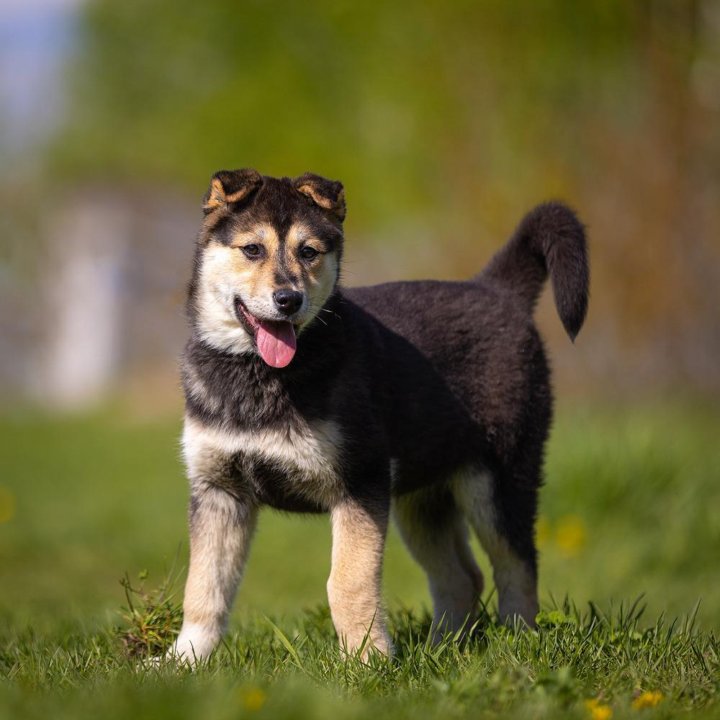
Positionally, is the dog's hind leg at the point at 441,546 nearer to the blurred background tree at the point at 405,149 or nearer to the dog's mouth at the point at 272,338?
the dog's mouth at the point at 272,338

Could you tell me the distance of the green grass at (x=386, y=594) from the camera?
3.45m

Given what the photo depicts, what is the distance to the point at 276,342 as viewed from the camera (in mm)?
4492

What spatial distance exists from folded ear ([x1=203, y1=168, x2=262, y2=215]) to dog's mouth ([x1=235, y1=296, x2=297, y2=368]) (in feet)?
1.41

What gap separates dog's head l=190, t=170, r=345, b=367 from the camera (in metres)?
4.47

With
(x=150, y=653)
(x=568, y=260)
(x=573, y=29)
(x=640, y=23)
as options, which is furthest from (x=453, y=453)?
(x=573, y=29)

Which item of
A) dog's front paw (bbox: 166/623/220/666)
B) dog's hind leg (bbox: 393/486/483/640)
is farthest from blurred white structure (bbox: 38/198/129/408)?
dog's front paw (bbox: 166/623/220/666)

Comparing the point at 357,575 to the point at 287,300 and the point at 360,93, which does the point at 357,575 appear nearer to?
the point at 287,300

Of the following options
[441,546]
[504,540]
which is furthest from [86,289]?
[504,540]

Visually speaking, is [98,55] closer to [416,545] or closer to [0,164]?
[0,164]

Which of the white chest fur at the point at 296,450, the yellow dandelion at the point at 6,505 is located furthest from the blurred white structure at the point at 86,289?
the white chest fur at the point at 296,450

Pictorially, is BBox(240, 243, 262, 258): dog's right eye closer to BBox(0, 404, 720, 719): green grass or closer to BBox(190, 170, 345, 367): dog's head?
BBox(190, 170, 345, 367): dog's head

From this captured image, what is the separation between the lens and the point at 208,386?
15.2 ft

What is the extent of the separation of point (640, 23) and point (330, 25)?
10.5 metres

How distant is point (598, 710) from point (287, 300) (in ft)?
6.01
